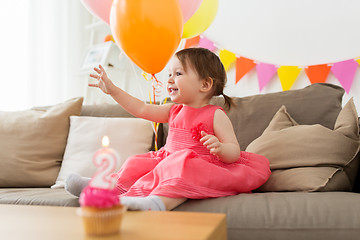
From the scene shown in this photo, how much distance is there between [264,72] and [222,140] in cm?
113

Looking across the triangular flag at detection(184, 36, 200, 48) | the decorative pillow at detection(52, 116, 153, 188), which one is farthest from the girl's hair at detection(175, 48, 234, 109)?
the triangular flag at detection(184, 36, 200, 48)

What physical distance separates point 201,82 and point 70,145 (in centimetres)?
84

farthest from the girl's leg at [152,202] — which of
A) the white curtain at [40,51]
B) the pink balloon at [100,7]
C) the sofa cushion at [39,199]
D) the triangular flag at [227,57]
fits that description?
the white curtain at [40,51]

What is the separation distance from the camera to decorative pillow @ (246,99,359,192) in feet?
3.96

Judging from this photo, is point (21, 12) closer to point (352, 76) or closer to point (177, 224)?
point (352, 76)

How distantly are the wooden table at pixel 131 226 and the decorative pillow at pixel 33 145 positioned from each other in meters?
1.01

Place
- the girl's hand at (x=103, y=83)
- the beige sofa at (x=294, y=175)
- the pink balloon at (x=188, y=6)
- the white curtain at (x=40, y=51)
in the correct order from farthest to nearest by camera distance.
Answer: the white curtain at (x=40, y=51) < the pink balloon at (x=188, y=6) < the girl's hand at (x=103, y=83) < the beige sofa at (x=294, y=175)

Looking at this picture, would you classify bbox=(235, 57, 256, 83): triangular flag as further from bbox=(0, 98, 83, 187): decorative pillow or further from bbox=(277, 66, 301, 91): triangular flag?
bbox=(0, 98, 83, 187): decorative pillow

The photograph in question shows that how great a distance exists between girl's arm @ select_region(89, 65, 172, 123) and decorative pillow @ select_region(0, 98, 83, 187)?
0.63 metres

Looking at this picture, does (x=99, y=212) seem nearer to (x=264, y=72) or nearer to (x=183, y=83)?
(x=183, y=83)

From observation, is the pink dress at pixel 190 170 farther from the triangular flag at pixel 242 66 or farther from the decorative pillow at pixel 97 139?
the triangular flag at pixel 242 66

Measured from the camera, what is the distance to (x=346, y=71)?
202cm

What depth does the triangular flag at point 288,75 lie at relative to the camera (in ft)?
7.13

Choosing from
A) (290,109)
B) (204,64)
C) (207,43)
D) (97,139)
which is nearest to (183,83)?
(204,64)
